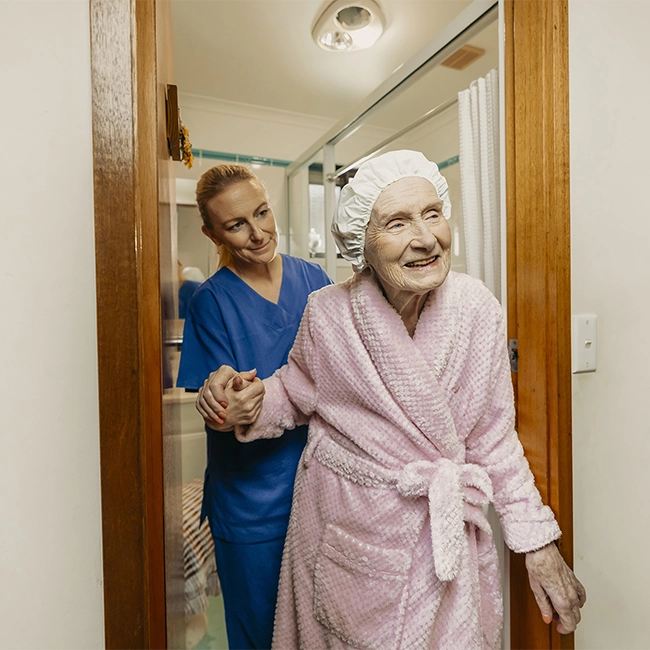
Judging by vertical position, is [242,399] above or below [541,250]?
below

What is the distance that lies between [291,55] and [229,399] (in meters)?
1.62

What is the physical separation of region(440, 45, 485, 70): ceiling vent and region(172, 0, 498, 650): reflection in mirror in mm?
37

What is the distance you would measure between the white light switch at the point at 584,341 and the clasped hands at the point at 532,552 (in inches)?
12.3

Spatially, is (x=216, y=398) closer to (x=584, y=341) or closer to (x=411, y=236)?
(x=411, y=236)

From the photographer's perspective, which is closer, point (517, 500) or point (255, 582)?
point (517, 500)

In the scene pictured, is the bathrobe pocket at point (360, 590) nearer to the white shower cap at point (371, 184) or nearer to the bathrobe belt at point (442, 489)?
the bathrobe belt at point (442, 489)

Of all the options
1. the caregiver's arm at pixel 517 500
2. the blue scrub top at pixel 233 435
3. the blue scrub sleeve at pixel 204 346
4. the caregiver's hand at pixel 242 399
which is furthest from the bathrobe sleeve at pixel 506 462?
the blue scrub sleeve at pixel 204 346

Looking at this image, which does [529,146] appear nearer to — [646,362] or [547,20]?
[547,20]

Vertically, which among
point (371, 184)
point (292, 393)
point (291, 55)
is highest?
point (291, 55)

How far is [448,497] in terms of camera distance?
735 millimetres

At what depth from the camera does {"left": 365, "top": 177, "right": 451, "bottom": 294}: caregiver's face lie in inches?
29.6

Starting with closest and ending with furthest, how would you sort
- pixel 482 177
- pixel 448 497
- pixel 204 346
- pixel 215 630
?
1. pixel 448 497
2. pixel 482 177
3. pixel 204 346
4. pixel 215 630

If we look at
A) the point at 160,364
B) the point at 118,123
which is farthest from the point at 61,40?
the point at 160,364

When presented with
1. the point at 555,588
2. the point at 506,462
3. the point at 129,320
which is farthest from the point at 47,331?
the point at 555,588
